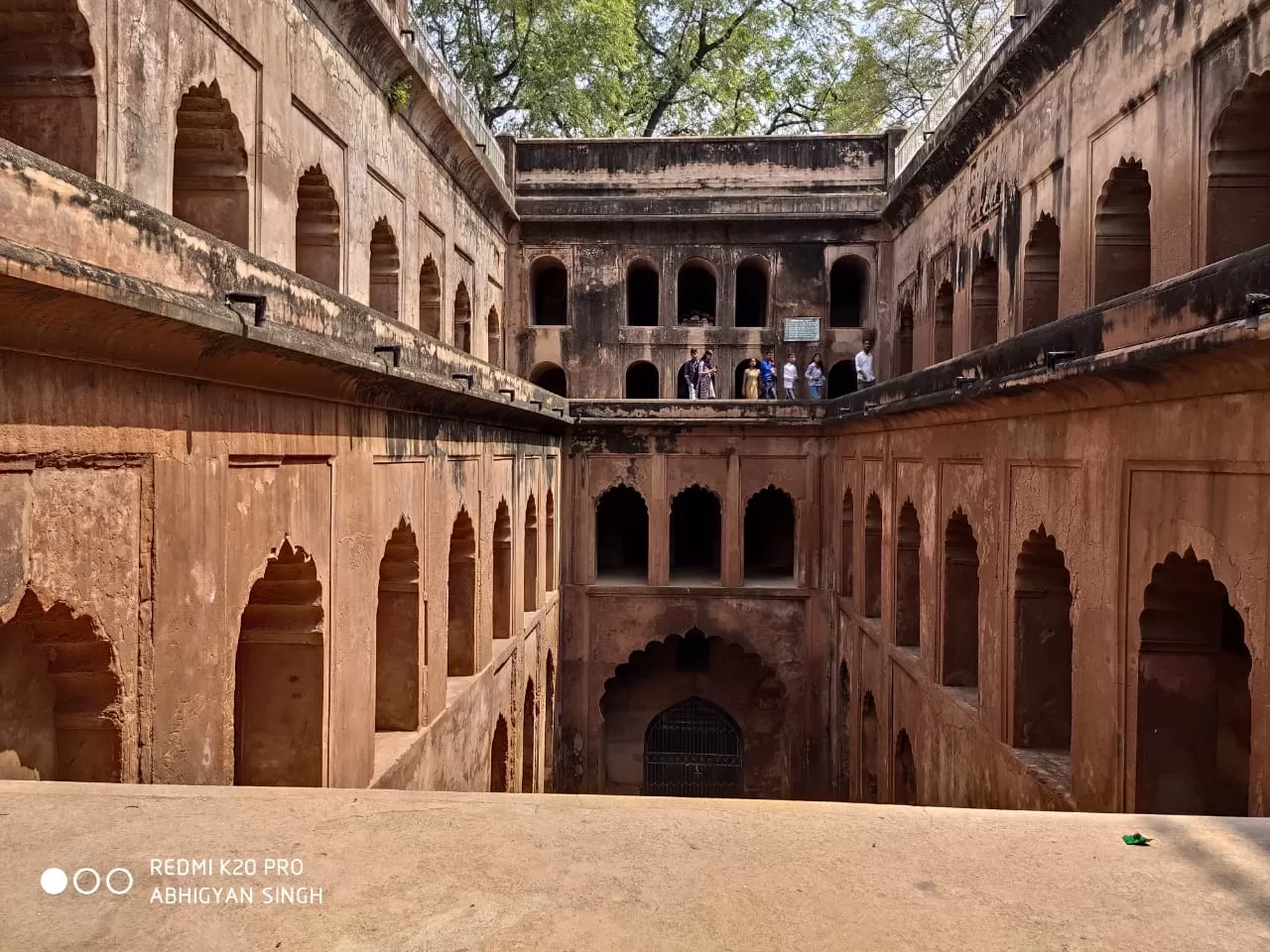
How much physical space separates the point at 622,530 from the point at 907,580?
830cm

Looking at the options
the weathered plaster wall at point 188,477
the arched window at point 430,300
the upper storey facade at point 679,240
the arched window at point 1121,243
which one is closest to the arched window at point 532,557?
the arched window at point 430,300

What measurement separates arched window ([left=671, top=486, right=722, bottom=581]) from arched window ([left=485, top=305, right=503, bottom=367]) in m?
4.14

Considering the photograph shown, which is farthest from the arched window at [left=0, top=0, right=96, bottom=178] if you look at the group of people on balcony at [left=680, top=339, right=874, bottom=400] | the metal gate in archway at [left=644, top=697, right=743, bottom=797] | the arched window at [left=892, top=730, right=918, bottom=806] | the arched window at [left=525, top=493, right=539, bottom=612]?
the metal gate in archway at [left=644, top=697, right=743, bottom=797]

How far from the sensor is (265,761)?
575 centimetres

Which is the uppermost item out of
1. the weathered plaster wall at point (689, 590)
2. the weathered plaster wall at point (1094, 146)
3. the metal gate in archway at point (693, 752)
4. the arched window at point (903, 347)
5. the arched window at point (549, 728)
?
the weathered plaster wall at point (1094, 146)

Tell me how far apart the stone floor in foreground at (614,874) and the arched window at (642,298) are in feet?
52.6

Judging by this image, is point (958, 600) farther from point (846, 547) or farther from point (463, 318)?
point (463, 318)

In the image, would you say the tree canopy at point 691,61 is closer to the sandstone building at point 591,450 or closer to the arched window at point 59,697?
the sandstone building at point 591,450

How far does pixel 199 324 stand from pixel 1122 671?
5.10 metres

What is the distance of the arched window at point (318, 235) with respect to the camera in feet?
31.5

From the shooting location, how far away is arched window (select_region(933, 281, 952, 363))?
1409 centimetres

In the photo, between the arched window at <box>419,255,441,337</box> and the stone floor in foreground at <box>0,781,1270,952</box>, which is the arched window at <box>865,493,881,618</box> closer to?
the arched window at <box>419,255,441,337</box>

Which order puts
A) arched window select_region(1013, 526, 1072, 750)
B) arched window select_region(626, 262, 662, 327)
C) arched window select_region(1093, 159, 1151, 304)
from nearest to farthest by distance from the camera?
1. arched window select_region(1013, 526, 1072, 750)
2. arched window select_region(1093, 159, 1151, 304)
3. arched window select_region(626, 262, 662, 327)

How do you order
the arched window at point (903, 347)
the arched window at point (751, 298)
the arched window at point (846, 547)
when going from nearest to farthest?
the arched window at point (846, 547) → the arched window at point (903, 347) → the arched window at point (751, 298)
